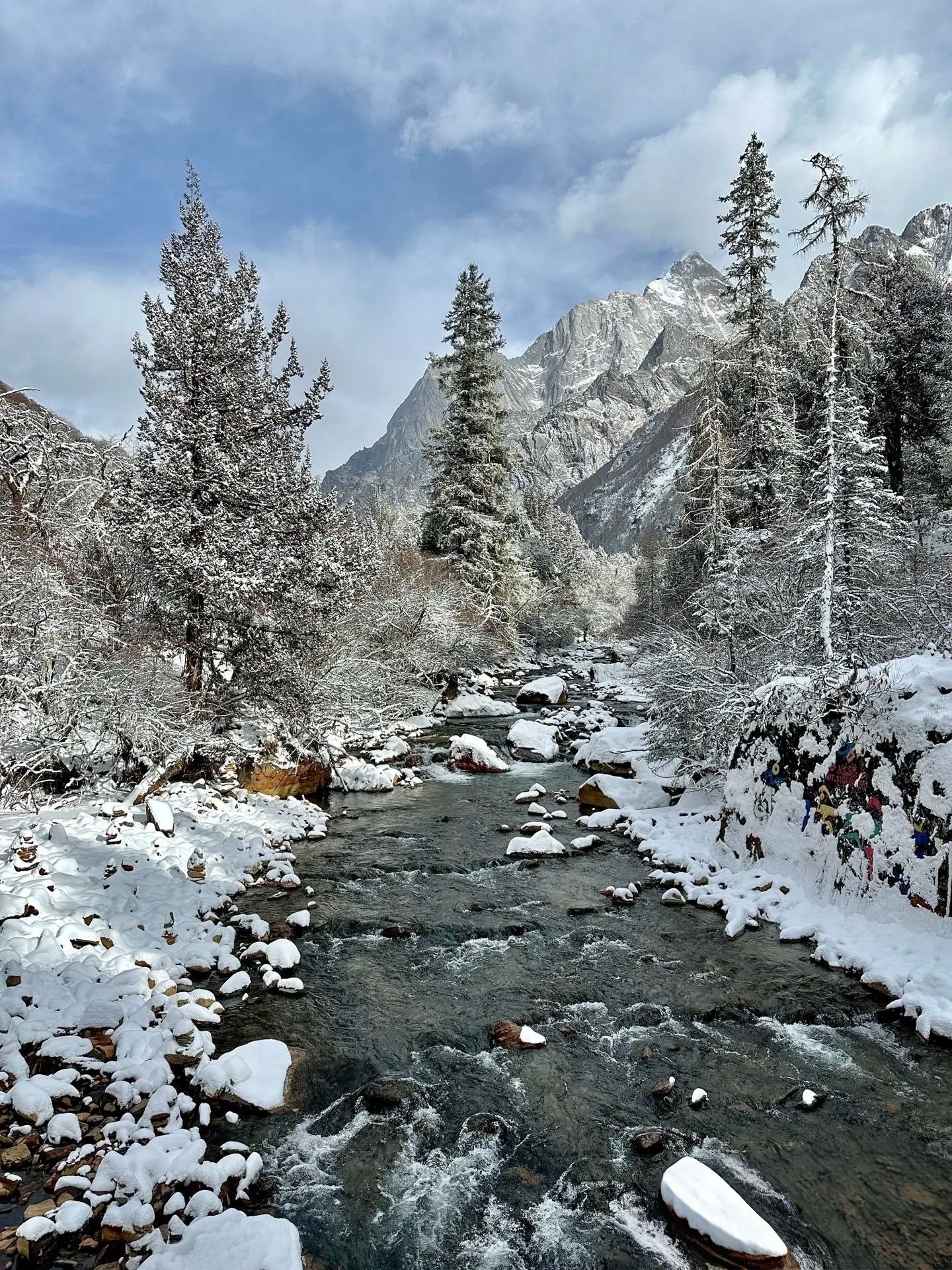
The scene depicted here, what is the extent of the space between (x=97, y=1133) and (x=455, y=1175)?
277 centimetres

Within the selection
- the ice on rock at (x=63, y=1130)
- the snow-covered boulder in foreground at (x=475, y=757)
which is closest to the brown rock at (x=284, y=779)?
the snow-covered boulder in foreground at (x=475, y=757)

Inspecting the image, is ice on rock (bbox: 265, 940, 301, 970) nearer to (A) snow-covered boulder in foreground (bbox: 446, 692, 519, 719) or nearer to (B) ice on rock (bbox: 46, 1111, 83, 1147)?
(B) ice on rock (bbox: 46, 1111, 83, 1147)

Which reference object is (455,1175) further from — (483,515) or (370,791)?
(483,515)

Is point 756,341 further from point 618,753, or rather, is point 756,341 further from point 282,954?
point 282,954

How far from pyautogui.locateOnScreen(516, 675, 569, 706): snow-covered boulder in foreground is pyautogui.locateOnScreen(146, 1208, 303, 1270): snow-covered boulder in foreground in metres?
23.5

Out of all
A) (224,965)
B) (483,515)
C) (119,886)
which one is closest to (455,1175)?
(224,965)

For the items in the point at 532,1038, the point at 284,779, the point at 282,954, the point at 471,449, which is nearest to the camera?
the point at 532,1038

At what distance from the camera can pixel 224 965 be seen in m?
7.57

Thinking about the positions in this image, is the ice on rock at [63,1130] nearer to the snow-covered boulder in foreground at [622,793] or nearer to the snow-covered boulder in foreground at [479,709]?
the snow-covered boulder in foreground at [622,793]

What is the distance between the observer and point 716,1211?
4.26 meters

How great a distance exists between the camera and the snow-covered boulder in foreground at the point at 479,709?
80.8ft

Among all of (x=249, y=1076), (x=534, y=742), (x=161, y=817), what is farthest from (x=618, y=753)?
(x=249, y=1076)

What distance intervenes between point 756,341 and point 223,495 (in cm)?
1714

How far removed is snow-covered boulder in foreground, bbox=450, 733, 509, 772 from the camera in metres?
17.4
